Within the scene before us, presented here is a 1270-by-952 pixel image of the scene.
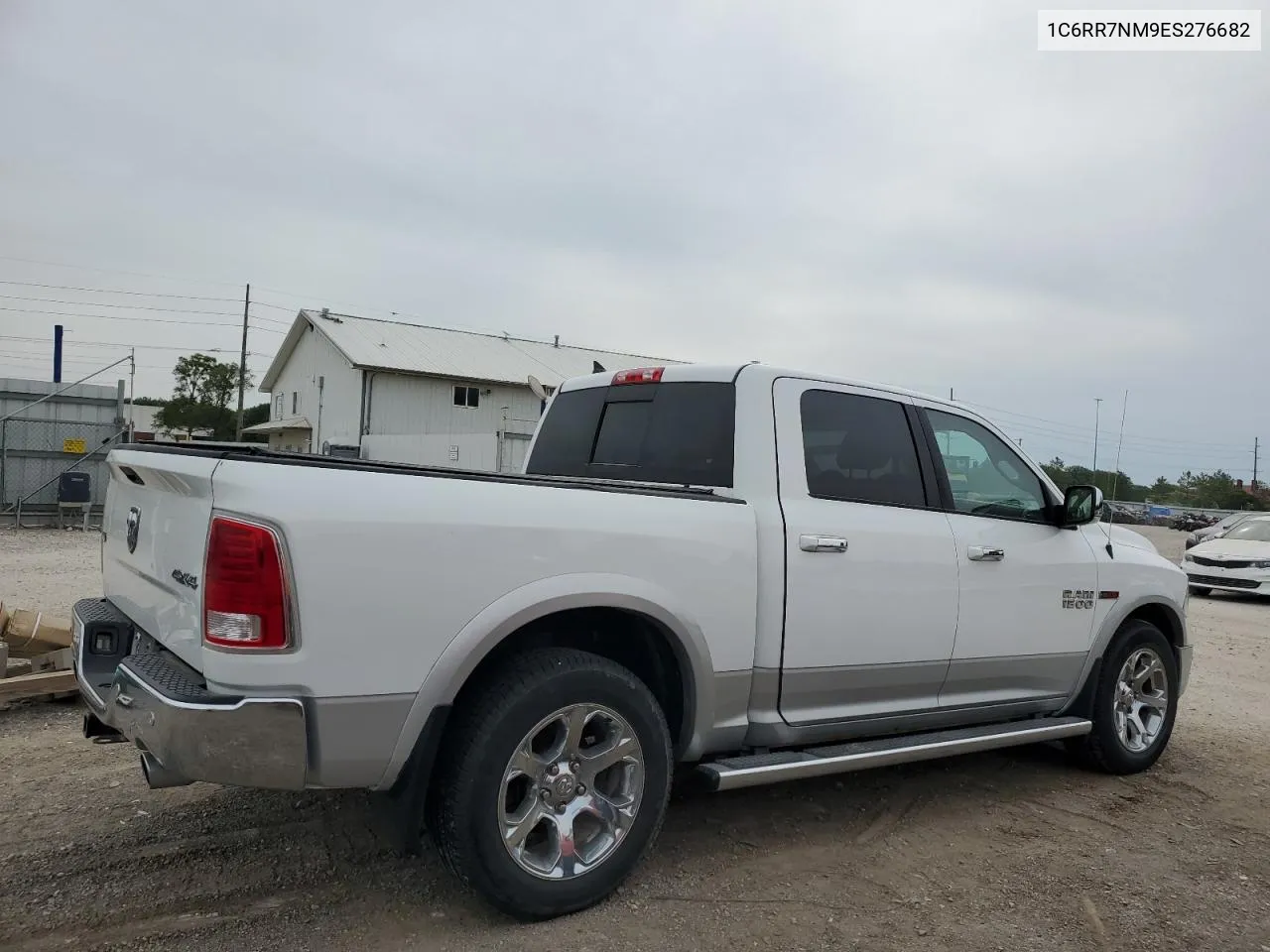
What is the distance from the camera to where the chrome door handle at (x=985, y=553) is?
4449 mm

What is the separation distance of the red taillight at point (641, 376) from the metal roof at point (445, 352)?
29.1 m

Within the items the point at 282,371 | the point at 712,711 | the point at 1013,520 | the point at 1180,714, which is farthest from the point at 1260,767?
the point at 282,371

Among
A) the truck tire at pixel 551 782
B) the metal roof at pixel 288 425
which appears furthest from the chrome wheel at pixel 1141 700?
the metal roof at pixel 288 425

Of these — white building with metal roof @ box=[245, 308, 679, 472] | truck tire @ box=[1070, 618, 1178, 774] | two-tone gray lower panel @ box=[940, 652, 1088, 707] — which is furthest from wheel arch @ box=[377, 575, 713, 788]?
white building with metal roof @ box=[245, 308, 679, 472]

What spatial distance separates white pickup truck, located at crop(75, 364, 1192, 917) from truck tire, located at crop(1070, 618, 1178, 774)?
206 mm

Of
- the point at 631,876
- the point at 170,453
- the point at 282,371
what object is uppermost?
the point at 282,371

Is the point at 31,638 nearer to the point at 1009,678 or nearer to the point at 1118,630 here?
the point at 1009,678

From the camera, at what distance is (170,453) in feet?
10.8

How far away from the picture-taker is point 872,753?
155 inches

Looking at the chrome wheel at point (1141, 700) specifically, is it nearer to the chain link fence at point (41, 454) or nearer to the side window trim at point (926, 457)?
the side window trim at point (926, 457)

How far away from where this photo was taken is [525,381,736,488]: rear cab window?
405 centimetres

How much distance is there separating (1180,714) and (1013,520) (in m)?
3.30

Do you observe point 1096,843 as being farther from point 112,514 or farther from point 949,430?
point 112,514

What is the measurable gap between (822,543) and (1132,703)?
106 inches
